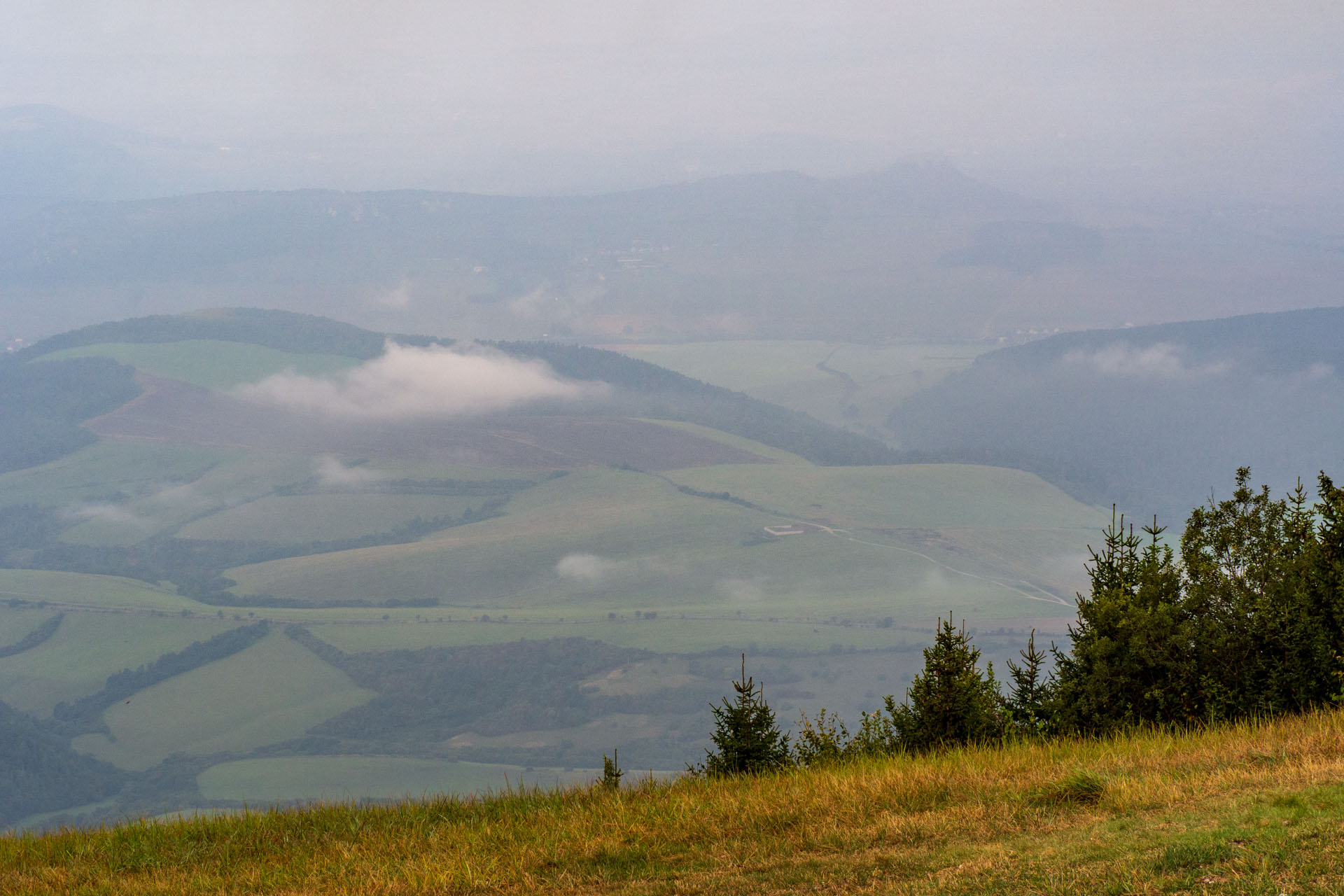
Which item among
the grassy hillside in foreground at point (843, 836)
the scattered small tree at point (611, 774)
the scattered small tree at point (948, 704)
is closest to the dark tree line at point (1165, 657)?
the scattered small tree at point (948, 704)

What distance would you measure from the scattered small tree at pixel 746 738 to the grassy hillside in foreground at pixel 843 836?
526 centimetres

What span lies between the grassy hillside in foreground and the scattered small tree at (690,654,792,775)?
17.2 feet

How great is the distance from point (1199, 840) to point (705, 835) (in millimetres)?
5376

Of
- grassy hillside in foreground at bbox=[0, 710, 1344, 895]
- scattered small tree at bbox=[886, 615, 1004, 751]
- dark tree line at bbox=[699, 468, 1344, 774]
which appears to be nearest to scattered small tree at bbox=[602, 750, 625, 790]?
grassy hillside in foreground at bbox=[0, 710, 1344, 895]

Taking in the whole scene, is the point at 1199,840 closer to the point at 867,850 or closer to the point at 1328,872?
the point at 1328,872

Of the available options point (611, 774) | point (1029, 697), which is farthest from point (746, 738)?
point (1029, 697)

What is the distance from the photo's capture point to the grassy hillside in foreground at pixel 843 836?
10.6m

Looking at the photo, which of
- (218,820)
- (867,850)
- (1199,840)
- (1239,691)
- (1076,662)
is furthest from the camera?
(1076,662)

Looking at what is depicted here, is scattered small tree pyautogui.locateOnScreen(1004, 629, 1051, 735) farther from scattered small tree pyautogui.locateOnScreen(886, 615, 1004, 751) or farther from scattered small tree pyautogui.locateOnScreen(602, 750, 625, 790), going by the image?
scattered small tree pyautogui.locateOnScreen(602, 750, 625, 790)

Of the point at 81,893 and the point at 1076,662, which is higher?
the point at 1076,662

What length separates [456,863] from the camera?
1255 centimetres

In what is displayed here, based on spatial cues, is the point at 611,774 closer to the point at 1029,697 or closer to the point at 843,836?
the point at 843,836

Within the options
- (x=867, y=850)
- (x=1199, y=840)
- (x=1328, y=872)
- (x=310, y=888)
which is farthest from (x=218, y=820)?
(x=1328, y=872)

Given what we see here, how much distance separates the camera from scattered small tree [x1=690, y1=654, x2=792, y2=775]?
2162cm
